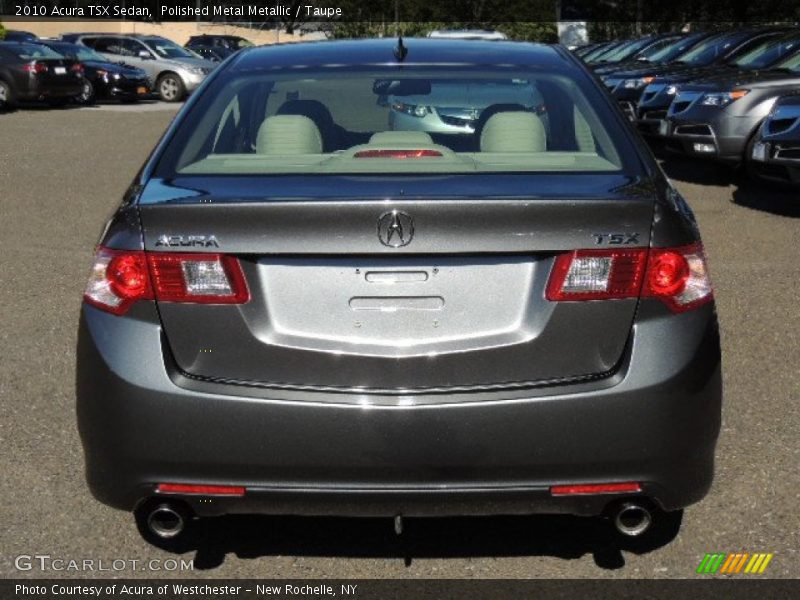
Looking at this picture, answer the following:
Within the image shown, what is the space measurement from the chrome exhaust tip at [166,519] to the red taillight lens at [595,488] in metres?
1.03

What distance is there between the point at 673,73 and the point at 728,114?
3768mm

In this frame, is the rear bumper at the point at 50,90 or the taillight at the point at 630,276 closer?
the taillight at the point at 630,276

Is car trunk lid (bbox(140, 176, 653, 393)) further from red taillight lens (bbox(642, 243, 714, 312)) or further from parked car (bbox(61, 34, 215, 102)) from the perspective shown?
parked car (bbox(61, 34, 215, 102))

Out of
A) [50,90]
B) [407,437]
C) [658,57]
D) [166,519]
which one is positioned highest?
[407,437]

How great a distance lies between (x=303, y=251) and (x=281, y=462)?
0.55 m

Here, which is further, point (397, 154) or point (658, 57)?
point (658, 57)

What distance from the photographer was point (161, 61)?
1261 inches

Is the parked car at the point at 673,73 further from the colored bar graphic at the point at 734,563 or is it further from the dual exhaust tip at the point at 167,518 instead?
the dual exhaust tip at the point at 167,518

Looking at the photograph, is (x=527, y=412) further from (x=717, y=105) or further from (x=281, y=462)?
(x=717, y=105)

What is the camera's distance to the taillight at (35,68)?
26.2 metres

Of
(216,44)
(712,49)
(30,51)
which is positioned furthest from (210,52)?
(712,49)

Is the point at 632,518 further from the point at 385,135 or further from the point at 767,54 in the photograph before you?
the point at 767,54

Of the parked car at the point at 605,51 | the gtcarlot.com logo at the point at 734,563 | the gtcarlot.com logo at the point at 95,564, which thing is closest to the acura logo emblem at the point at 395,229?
the gtcarlot.com logo at the point at 95,564

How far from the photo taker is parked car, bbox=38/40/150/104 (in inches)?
1167
